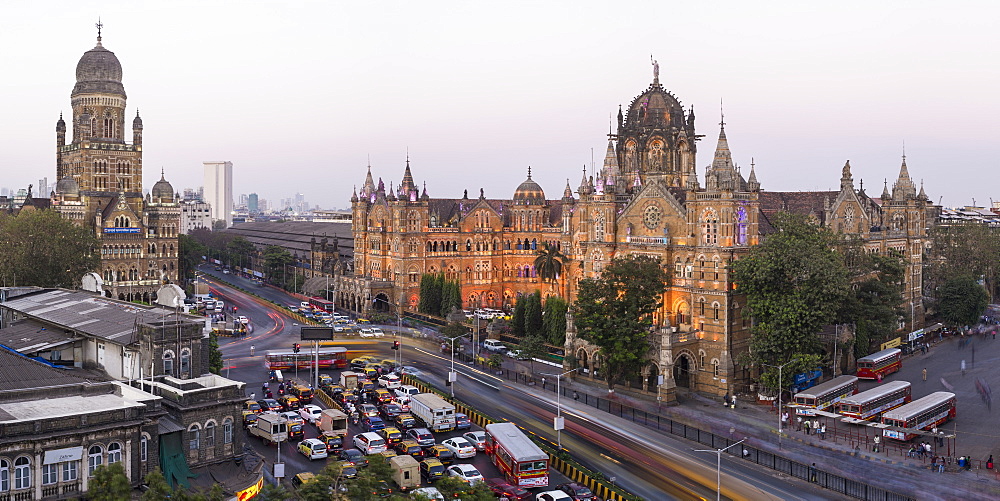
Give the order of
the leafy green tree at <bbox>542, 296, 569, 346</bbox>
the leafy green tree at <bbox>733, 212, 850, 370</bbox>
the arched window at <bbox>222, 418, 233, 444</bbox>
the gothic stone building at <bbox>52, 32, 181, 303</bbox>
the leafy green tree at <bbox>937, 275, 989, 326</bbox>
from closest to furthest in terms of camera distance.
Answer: the arched window at <bbox>222, 418, 233, 444</bbox> < the leafy green tree at <bbox>733, 212, 850, 370</bbox> < the leafy green tree at <bbox>542, 296, 569, 346</bbox> < the leafy green tree at <bbox>937, 275, 989, 326</bbox> < the gothic stone building at <bbox>52, 32, 181, 303</bbox>

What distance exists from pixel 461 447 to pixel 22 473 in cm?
2831

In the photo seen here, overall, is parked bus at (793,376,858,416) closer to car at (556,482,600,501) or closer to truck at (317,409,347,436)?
car at (556,482,600,501)

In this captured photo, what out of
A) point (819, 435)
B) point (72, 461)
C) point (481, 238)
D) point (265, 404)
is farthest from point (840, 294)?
point (481, 238)

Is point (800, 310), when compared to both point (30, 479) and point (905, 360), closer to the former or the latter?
point (905, 360)

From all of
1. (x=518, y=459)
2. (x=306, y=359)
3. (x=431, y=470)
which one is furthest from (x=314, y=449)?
(x=306, y=359)

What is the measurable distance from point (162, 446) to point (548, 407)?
121 feet

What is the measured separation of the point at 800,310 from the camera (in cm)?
7762

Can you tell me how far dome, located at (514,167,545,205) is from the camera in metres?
144

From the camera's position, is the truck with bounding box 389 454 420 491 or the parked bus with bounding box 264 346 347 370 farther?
the parked bus with bounding box 264 346 347 370

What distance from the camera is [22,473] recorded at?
42406 millimetres

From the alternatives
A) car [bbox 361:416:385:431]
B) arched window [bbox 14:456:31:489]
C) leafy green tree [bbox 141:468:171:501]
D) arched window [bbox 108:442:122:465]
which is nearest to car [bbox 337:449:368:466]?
car [bbox 361:416:385:431]

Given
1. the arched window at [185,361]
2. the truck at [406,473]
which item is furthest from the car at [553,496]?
the arched window at [185,361]

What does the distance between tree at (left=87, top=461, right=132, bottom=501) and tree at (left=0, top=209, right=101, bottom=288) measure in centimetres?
7675

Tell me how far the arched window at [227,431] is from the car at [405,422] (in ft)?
63.8
